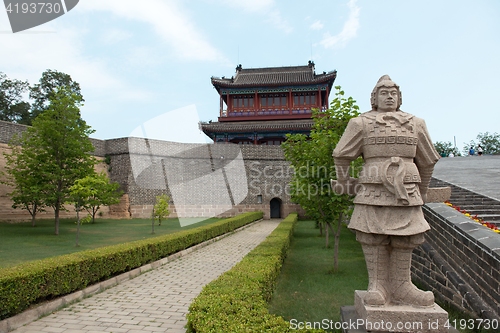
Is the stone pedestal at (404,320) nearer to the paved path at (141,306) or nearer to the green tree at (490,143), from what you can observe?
the paved path at (141,306)

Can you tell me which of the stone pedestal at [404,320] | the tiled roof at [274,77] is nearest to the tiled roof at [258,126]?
the tiled roof at [274,77]

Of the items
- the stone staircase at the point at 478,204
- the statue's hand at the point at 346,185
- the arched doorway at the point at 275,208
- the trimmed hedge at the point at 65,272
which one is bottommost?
the arched doorway at the point at 275,208

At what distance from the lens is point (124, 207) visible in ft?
73.2

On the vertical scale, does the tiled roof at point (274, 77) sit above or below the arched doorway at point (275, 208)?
above

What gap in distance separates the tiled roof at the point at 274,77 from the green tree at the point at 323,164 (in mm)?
20699

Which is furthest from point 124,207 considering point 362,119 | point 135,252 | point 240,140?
point 362,119

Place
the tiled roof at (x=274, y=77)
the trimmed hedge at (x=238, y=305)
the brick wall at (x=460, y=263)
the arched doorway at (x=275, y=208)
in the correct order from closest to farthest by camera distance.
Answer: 1. the trimmed hedge at (x=238, y=305)
2. the brick wall at (x=460, y=263)
3. the arched doorway at (x=275, y=208)
4. the tiled roof at (x=274, y=77)

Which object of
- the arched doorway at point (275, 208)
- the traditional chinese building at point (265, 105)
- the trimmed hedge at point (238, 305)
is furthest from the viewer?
the traditional chinese building at point (265, 105)

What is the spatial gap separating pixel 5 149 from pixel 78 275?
14.4m

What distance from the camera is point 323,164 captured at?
720 centimetres

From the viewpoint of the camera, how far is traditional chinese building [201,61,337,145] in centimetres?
2705

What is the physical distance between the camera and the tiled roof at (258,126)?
26.1m

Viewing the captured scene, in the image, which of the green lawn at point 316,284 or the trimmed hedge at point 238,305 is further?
the green lawn at point 316,284

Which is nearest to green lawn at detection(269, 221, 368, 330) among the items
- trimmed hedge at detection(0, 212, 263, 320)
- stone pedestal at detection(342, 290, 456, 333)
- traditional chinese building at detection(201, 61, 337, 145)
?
stone pedestal at detection(342, 290, 456, 333)
